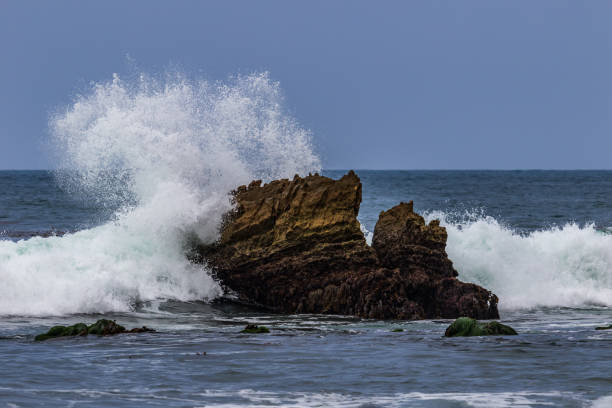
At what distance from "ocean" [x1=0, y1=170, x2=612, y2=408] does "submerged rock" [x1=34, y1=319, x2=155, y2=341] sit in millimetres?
303

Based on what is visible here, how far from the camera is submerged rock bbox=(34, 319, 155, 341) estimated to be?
11656 millimetres

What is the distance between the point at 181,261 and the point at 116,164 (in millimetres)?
2515

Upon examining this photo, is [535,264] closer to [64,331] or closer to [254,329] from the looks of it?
[254,329]

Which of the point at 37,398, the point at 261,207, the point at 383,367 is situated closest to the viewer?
the point at 37,398

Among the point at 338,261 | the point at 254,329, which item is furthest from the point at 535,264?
the point at 254,329

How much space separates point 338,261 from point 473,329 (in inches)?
131

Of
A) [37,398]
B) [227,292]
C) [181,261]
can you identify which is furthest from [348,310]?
[37,398]

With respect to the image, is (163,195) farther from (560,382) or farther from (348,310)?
(560,382)

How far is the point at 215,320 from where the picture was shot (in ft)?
46.1

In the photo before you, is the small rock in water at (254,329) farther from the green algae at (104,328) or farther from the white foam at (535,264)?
the white foam at (535,264)

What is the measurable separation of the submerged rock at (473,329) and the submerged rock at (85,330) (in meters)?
4.42

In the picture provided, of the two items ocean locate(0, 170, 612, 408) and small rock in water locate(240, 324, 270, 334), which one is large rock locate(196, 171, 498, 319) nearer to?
ocean locate(0, 170, 612, 408)

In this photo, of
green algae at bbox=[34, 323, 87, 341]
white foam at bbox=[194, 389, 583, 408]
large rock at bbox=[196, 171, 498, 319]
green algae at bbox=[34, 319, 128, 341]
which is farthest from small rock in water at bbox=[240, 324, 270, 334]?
white foam at bbox=[194, 389, 583, 408]

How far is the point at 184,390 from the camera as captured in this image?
28.1 feet
